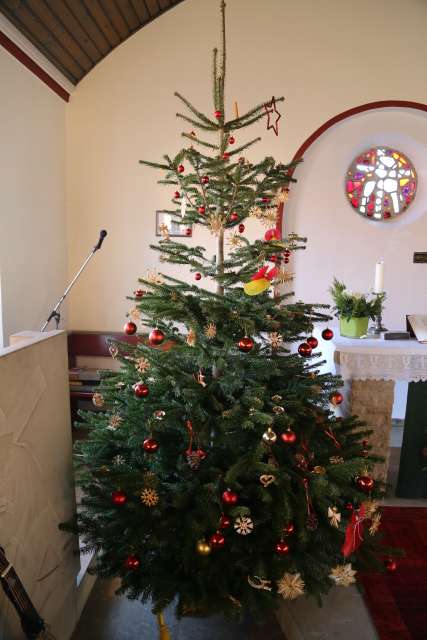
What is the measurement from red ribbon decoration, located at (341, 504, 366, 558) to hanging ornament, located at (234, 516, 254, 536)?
13.6 inches

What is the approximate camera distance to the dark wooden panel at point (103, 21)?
3278mm

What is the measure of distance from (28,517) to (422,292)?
3972 millimetres

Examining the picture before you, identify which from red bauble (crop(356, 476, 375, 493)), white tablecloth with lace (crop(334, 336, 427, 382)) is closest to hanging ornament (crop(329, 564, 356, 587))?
red bauble (crop(356, 476, 375, 493))

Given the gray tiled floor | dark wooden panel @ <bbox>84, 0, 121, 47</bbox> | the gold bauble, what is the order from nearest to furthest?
1. the gold bauble
2. the gray tiled floor
3. dark wooden panel @ <bbox>84, 0, 121, 47</bbox>

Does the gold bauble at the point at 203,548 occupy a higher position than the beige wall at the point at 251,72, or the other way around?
the beige wall at the point at 251,72

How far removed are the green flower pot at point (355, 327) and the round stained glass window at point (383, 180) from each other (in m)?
2.02

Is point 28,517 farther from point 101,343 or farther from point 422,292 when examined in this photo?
point 422,292

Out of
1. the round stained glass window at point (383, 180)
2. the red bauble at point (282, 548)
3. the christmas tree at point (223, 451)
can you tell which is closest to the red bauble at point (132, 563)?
the christmas tree at point (223, 451)

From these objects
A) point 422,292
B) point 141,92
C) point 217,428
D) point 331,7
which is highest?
point 331,7

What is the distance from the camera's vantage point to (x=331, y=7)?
3.99m

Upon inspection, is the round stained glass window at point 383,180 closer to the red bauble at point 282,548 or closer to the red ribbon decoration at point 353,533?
the red ribbon decoration at point 353,533

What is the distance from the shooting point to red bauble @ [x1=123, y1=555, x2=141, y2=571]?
1438 millimetres

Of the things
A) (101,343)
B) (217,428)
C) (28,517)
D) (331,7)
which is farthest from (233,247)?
(331,7)

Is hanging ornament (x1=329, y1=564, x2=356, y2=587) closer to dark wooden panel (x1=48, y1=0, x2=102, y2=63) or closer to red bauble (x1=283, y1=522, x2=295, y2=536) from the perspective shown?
red bauble (x1=283, y1=522, x2=295, y2=536)
